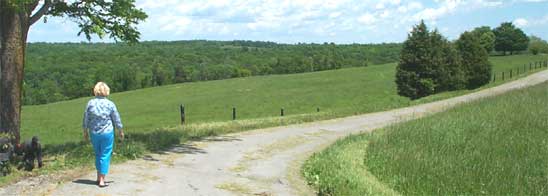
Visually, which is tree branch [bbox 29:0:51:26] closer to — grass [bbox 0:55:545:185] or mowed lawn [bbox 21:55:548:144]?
grass [bbox 0:55:545:185]

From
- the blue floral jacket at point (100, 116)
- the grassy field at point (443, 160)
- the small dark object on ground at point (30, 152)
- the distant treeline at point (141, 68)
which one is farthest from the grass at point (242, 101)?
the distant treeline at point (141, 68)

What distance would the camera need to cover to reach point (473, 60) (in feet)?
177

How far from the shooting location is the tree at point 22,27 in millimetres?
11758

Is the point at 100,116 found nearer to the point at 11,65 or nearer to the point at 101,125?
the point at 101,125

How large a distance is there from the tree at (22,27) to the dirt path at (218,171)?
8.98 feet

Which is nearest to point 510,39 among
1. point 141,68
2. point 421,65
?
point 141,68

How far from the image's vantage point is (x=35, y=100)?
10162cm

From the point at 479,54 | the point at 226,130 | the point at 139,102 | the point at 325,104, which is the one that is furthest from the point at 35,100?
the point at 226,130

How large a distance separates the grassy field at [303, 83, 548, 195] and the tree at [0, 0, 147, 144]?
5089 millimetres

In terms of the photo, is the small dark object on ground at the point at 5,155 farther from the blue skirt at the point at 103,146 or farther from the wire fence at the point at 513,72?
the wire fence at the point at 513,72

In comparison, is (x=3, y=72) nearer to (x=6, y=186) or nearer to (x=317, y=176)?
(x=6, y=186)

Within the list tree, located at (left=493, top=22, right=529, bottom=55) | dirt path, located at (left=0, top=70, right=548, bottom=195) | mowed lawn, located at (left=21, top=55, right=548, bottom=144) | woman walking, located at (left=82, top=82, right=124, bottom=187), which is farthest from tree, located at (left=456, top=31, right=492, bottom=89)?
tree, located at (left=493, top=22, right=529, bottom=55)

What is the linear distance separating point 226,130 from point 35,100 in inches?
3689

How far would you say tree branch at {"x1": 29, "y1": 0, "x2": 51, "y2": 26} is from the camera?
40.7 ft
